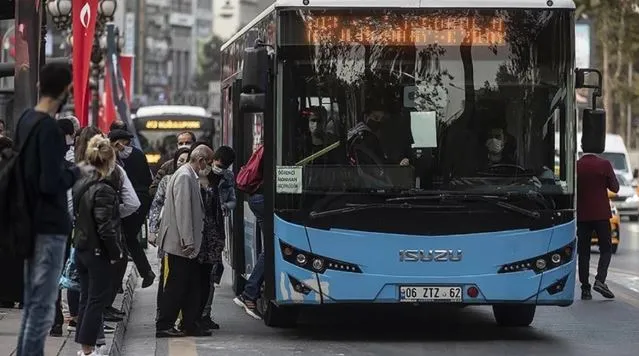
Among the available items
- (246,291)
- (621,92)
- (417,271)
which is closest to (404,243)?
(417,271)

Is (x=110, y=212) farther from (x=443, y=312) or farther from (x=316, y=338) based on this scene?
(x=443, y=312)

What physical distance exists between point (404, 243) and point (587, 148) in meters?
1.72

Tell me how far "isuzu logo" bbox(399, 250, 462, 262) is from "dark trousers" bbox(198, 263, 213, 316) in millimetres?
1745

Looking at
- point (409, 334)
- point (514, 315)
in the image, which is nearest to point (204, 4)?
point (514, 315)

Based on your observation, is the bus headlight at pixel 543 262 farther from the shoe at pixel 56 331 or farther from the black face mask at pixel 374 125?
the shoe at pixel 56 331

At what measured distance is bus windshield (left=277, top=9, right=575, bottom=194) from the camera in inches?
498

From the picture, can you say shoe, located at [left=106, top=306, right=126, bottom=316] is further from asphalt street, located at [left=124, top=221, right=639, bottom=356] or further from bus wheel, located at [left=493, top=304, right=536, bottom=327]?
bus wheel, located at [left=493, top=304, right=536, bottom=327]

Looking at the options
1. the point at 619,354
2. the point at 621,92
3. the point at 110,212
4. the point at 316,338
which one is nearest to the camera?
the point at 110,212

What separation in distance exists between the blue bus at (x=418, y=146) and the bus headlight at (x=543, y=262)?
12mm

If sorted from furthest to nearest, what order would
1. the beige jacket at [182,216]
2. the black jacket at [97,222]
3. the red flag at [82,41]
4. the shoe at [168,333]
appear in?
the red flag at [82,41] → the shoe at [168,333] → the beige jacket at [182,216] → the black jacket at [97,222]

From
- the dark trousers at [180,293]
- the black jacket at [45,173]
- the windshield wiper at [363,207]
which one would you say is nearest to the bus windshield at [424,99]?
the windshield wiper at [363,207]

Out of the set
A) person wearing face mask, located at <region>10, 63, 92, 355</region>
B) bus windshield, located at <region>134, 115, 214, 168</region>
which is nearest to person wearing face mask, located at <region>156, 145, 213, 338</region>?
person wearing face mask, located at <region>10, 63, 92, 355</region>

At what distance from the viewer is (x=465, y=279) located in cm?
1270

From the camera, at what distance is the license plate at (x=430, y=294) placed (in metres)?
12.7
